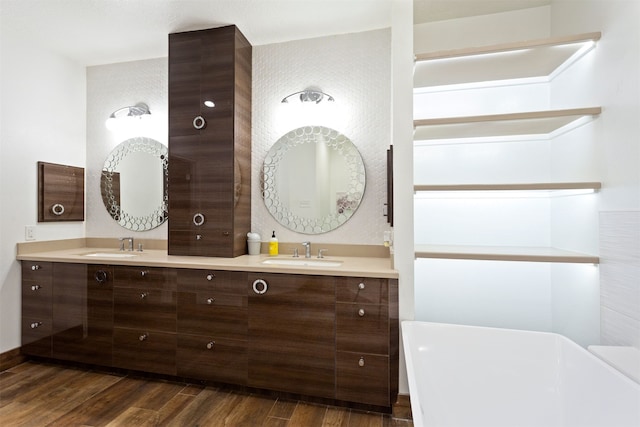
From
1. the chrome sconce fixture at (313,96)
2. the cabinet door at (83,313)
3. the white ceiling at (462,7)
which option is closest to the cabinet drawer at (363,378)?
the cabinet door at (83,313)

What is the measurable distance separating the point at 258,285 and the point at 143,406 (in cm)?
100

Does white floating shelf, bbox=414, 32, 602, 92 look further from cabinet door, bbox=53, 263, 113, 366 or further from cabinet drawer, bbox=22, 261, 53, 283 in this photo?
cabinet drawer, bbox=22, 261, 53, 283

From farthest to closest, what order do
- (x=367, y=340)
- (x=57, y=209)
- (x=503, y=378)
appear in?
(x=57, y=209) → (x=367, y=340) → (x=503, y=378)

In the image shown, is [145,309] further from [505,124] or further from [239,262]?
[505,124]

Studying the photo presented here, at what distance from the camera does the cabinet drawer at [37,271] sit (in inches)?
101

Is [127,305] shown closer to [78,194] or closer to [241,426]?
[241,426]

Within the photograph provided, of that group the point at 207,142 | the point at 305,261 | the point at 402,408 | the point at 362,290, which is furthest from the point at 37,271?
the point at 402,408

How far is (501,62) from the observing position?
77.4 inches

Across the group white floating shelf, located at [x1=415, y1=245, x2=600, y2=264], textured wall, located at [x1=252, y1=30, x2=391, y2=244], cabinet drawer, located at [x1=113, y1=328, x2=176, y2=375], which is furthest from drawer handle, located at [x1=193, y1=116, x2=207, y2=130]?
white floating shelf, located at [x1=415, y1=245, x2=600, y2=264]

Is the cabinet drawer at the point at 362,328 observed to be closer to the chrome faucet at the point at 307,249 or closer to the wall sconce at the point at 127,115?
the chrome faucet at the point at 307,249

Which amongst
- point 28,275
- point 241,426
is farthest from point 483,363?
point 28,275

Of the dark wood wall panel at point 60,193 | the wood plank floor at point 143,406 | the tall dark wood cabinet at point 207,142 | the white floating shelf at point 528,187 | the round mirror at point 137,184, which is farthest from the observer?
the round mirror at point 137,184

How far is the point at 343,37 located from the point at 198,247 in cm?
195

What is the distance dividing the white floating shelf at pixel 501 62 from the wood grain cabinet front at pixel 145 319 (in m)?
2.09
